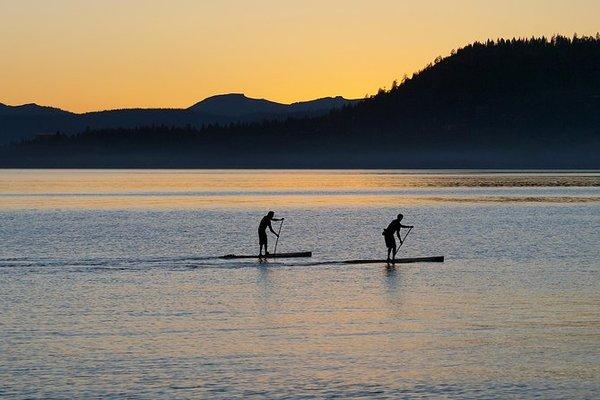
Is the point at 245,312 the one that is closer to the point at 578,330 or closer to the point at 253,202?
the point at 578,330

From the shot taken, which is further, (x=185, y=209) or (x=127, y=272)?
(x=185, y=209)

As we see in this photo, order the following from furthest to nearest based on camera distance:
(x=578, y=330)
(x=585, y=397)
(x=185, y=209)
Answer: (x=185, y=209) → (x=578, y=330) → (x=585, y=397)

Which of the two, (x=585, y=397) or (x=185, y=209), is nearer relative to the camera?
(x=585, y=397)

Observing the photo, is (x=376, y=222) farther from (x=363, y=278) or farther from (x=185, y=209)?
(x=363, y=278)

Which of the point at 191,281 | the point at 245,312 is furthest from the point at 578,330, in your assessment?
the point at 191,281

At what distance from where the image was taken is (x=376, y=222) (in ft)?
307

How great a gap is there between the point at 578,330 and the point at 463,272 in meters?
16.9

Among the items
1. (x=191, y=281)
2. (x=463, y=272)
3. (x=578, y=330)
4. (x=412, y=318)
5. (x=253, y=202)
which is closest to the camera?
(x=578, y=330)

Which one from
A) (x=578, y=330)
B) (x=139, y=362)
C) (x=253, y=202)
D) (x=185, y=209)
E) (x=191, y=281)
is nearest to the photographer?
(x=139, y=362)

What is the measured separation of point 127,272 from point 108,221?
50616 mm

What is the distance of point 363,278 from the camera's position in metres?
42.9

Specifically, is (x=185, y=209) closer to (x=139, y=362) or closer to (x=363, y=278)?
(x=363, y=278)

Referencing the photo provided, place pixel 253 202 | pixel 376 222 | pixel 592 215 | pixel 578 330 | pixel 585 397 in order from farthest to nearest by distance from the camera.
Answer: pixel 253 202 → pixel 592 215 → pixel 376 222 → pixel 578 330 → pixel 585 397

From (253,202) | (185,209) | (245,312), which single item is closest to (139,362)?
(245,312)
